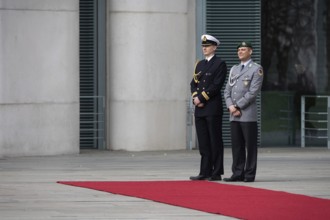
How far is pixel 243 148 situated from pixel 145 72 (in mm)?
7200

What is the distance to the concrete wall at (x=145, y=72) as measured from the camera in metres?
24.0

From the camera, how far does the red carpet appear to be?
12.9m

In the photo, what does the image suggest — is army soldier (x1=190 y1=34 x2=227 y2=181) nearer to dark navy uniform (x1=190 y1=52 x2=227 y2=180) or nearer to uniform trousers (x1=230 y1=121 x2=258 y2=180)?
dark navy uniform (x1=190 y1=52 x2=227 y2=180)

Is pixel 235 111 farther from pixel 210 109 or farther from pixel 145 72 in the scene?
pixel 145 72

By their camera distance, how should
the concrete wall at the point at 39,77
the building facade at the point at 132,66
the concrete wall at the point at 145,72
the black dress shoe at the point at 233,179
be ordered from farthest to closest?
the concrete wall at the point at 145,72
the building facade at the point at 132,66
the concrete wall at the point at 39,77
the black dress shoe at the point at 233,179

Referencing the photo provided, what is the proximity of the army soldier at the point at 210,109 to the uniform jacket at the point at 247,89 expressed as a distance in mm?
224

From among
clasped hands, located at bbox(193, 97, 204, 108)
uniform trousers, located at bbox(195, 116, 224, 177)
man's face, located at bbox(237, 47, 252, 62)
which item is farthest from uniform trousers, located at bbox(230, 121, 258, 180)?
man's face, located at bbox(237, 47, 252, 62)

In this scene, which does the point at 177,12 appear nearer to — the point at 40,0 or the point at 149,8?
the point at 149,8

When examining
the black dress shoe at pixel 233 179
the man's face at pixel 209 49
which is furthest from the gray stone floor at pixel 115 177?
the man's face at pixel 209 49

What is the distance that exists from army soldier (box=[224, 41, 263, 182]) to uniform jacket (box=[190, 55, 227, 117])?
0.52 ft

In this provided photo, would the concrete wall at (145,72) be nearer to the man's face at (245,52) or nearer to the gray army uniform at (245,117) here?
the gray army uniform at (245,117)

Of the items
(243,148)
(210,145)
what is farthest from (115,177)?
(243,148)

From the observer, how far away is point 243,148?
17109 millimetres

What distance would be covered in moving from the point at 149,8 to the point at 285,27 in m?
3.01
